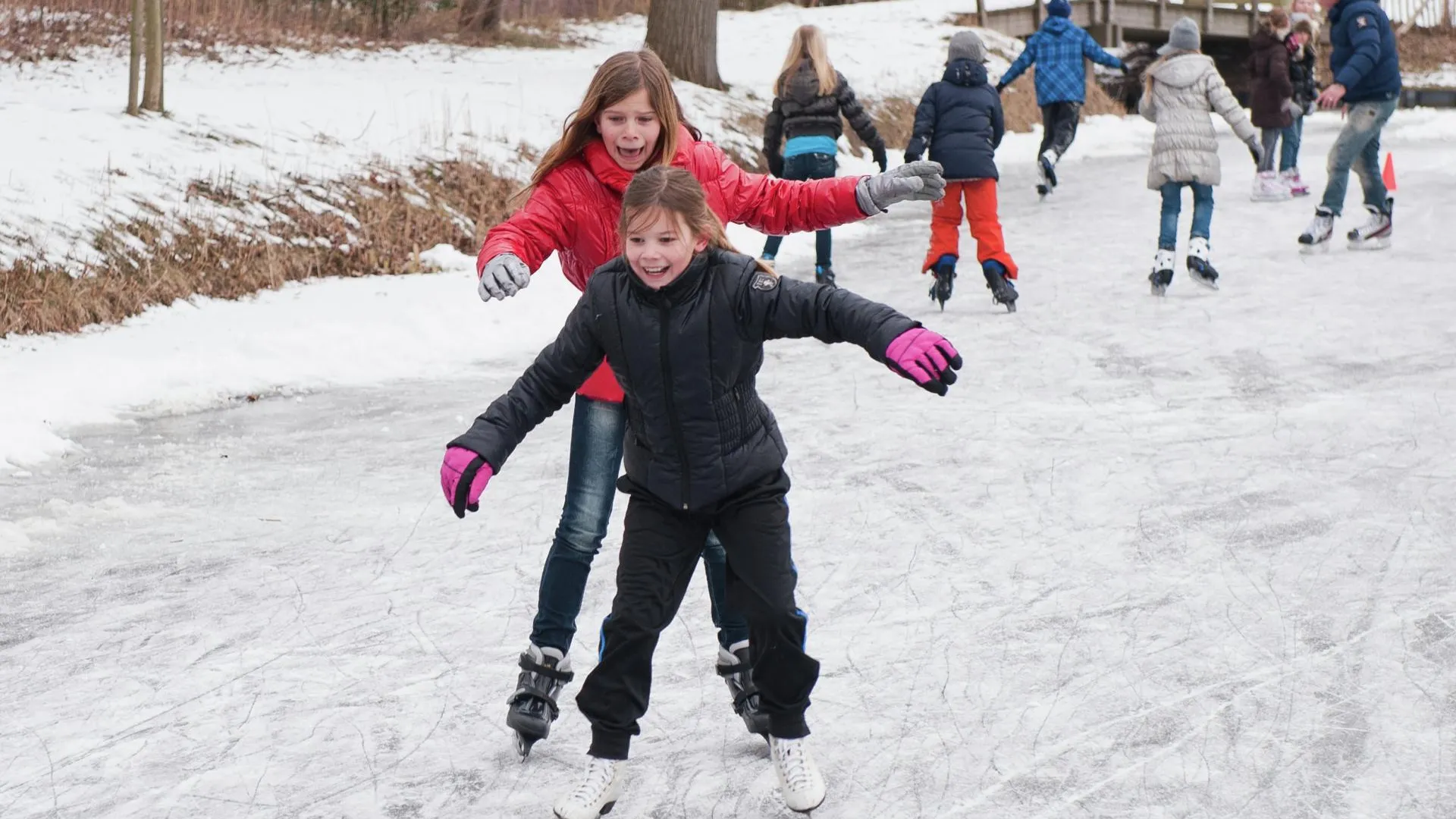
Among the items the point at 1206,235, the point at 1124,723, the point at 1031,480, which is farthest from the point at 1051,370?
the point at 1124,723

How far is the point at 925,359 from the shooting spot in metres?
2.55

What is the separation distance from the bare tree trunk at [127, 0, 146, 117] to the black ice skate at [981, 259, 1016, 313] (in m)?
5.64

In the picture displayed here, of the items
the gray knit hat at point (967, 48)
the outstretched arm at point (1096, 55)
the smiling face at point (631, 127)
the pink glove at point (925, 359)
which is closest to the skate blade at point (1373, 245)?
the gray knit hat at point (967, 48)

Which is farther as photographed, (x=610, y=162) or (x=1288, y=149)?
(x=1288, y=149)

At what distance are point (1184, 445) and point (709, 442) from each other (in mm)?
3082

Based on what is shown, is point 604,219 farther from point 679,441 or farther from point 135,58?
point 135,58

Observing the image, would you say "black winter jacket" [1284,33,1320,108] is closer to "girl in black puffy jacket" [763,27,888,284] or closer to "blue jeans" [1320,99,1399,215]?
"blue jeans" [1320,99,1399,215]

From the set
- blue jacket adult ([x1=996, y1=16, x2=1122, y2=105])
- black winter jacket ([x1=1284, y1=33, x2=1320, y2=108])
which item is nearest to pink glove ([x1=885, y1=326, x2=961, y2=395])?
blue jacket adult ([x1=996, y1=16, x2=1122, y2=105])

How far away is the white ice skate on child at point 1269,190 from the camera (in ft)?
37.8

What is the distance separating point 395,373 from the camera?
7.07 m

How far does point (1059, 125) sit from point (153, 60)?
285 inches

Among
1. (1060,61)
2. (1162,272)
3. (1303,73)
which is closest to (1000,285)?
(1162,272)

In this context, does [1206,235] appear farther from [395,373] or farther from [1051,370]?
[395,373]

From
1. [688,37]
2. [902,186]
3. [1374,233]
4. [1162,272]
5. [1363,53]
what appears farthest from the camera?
[688,37]
